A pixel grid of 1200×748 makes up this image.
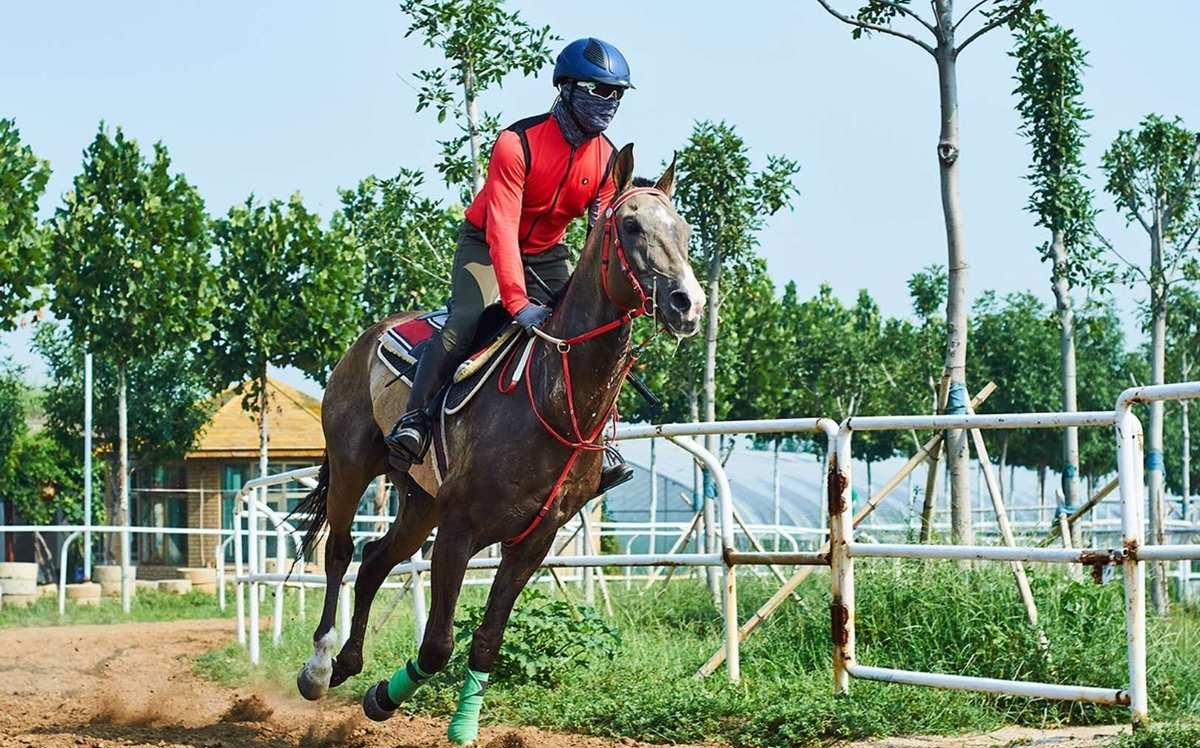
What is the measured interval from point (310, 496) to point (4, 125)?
1546cm

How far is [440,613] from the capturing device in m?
6.63

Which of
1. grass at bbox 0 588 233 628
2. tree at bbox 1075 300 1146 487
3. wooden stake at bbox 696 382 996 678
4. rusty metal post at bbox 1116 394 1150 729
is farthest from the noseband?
tree at bbox 1075 300 1146 487

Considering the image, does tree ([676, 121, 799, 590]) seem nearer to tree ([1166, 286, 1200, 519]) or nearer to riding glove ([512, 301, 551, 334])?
tree ([1166, 286, 1200, 519])

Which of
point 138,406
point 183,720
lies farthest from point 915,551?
point 138,406

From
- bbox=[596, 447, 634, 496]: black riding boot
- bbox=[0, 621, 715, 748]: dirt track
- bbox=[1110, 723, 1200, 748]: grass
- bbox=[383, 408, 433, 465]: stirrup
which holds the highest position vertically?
bbox=[383, 408, 433, 465]: stirrup

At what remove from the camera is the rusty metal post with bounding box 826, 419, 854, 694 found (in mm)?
7332

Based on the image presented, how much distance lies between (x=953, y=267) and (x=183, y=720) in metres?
5.90

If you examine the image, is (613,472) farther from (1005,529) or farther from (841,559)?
Result: (1005,529)

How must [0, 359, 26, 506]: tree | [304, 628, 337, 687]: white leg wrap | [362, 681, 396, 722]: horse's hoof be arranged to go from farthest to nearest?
[0, 359, 26, 506]: tree
[304, 628, 337, 687]: white leg wrap
[362, 681, 396, 722]: horse's hoof

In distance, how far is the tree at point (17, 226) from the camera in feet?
70.3

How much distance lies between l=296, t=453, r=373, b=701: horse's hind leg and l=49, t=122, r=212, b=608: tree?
56.7 feet

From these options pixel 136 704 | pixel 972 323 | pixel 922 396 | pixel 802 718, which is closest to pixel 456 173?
pixel 136 704

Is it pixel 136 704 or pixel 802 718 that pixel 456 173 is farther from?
pixel 802 718

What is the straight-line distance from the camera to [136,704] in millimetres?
9336
